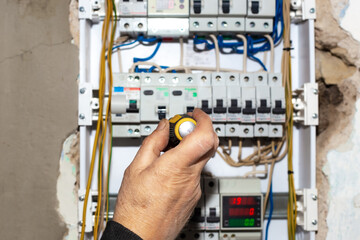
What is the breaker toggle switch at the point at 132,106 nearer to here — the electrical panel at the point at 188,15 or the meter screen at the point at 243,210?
the electrical panel at the point at 188,15

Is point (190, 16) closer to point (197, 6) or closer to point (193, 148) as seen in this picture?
point (197, 6)

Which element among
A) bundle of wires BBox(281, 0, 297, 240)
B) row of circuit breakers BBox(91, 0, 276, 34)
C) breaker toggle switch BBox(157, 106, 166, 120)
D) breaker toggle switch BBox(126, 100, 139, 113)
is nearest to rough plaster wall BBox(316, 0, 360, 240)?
bundle of wires BBox(281, 0, 297, 240)

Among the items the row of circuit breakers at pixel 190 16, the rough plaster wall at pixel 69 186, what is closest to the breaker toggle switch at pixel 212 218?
the rough plaster wall at pixel 69 186

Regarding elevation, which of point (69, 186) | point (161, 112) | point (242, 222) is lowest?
point (242, 222)

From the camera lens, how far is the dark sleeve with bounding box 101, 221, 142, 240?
824 millimetres

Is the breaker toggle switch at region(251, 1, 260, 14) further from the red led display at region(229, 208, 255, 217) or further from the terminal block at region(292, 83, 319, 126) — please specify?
the red led display at region(229, 208, 255, 217)

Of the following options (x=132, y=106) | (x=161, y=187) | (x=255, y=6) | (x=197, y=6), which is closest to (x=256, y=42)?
(x=255, y=6)

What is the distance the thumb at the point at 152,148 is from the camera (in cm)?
90

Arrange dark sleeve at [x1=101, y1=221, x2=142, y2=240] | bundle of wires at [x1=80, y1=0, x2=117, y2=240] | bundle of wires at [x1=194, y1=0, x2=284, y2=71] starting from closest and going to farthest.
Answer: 1. dark sleeve at [x1=101, y1=221, x2=142, y2=240]
2. bundle of wires at [x1=80, y1=0, x2=117, y2=240]
3. bundle of wires at [x1=194, y1=0, x2=284, y2=71]

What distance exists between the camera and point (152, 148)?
91cm

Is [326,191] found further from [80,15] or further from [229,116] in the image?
[80,15]

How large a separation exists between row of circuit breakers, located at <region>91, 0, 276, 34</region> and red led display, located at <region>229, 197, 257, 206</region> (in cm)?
62

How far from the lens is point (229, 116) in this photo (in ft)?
4.10

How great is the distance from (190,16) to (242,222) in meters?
0.78
